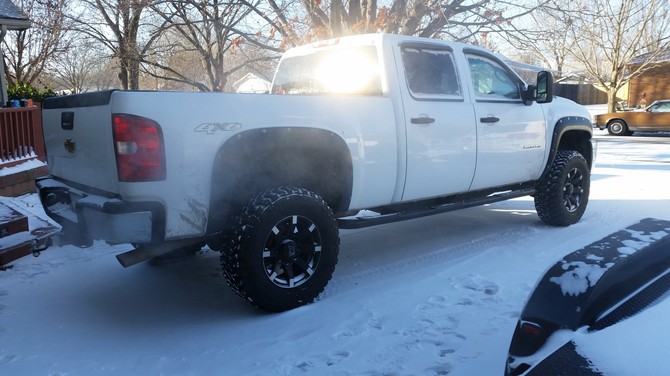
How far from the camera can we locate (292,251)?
3.74 meters

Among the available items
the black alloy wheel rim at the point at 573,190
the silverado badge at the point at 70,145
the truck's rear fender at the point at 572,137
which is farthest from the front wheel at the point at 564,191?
the silverado badge at the point at 70,145

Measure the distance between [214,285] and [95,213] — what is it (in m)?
1.43

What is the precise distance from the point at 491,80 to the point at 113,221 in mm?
3986

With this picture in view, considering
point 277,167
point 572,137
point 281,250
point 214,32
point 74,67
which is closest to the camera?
point 281,250

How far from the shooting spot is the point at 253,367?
302 centimetres

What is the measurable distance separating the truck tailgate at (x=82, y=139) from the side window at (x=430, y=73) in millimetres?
2466

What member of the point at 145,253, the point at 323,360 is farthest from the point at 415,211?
the point at 145,253

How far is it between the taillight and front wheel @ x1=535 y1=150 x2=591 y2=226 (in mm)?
4387

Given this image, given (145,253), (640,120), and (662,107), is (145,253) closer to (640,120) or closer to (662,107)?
(640,120)

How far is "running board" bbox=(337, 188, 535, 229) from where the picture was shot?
14.1ft

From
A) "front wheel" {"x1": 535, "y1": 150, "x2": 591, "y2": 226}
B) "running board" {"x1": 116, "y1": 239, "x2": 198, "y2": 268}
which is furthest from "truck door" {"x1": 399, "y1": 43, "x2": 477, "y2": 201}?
"running board" {"x1": 116, "y1": 239, "x2": 198, "y2": 268}

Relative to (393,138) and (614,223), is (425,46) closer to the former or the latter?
(393,138)

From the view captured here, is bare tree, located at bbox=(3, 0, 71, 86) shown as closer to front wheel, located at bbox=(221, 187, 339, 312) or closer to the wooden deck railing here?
the wooden deck railing

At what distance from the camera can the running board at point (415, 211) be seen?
4.29m
